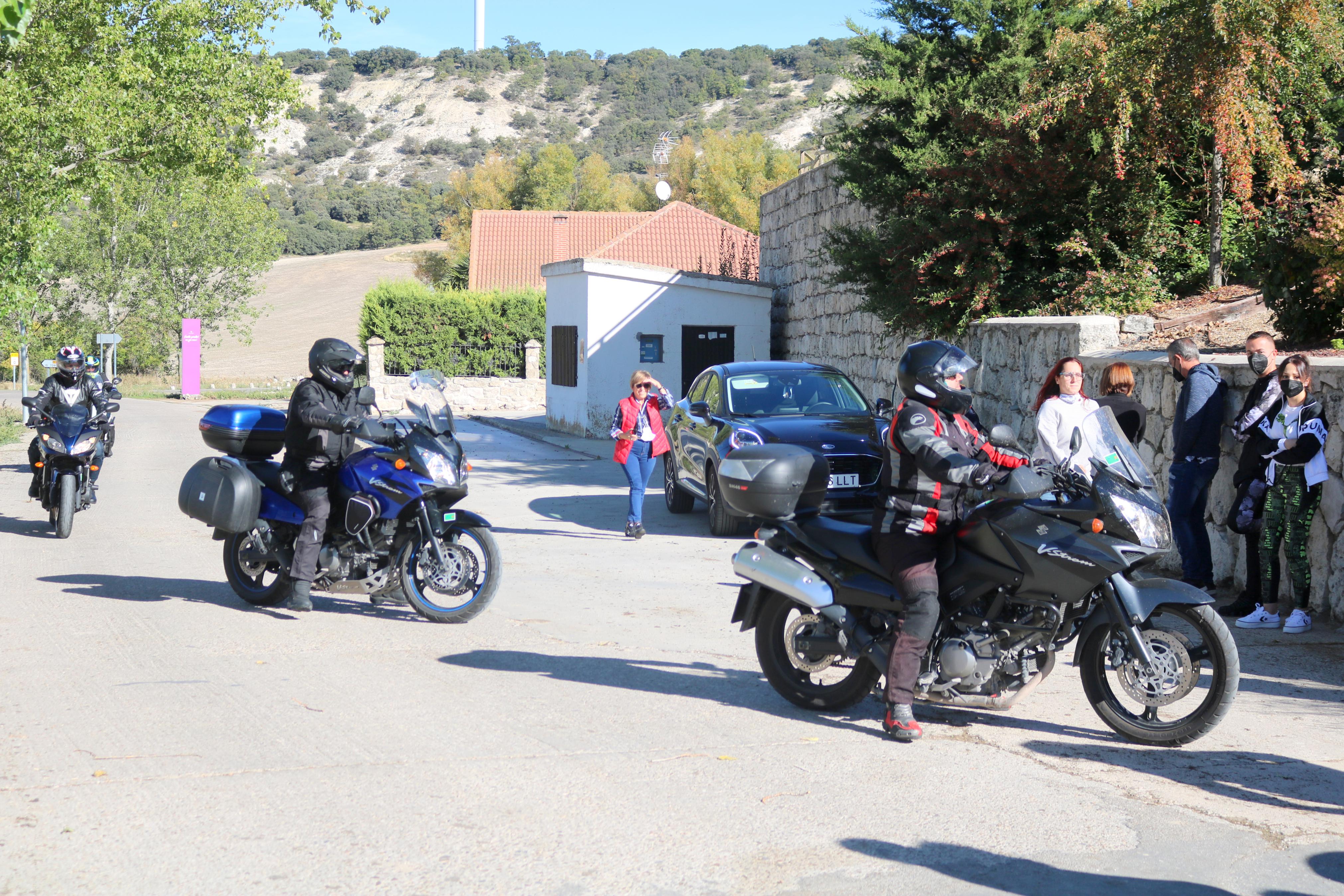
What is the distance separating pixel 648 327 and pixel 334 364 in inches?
674

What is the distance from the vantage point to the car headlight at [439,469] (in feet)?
26.2

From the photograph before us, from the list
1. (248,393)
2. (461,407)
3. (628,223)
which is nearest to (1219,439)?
(461,407)

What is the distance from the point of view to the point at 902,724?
18.4 feet

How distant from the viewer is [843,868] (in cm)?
419

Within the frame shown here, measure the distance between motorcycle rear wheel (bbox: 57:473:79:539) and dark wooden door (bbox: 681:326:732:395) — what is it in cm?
1459

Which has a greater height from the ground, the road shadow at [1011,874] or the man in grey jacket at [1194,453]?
the man in grey jacket at [1194,453]

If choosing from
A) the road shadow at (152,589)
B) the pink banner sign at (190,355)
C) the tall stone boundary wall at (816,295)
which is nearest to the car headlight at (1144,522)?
the road shadow at (152,589)

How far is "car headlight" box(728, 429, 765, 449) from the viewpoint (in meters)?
11.7

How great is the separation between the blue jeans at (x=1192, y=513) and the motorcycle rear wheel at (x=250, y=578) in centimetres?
604

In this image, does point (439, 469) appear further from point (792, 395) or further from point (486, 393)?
point (486, 393)

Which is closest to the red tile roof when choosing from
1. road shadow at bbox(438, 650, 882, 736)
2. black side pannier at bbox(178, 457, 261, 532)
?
black side pannier at bbox(178, 457, 261, 532)

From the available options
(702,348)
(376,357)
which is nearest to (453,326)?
(376,357)

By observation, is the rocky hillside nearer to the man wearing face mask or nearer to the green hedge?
Result: the green hedge

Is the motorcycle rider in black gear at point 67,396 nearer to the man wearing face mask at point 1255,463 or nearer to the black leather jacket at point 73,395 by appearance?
the black leather jacket at point 73,395
